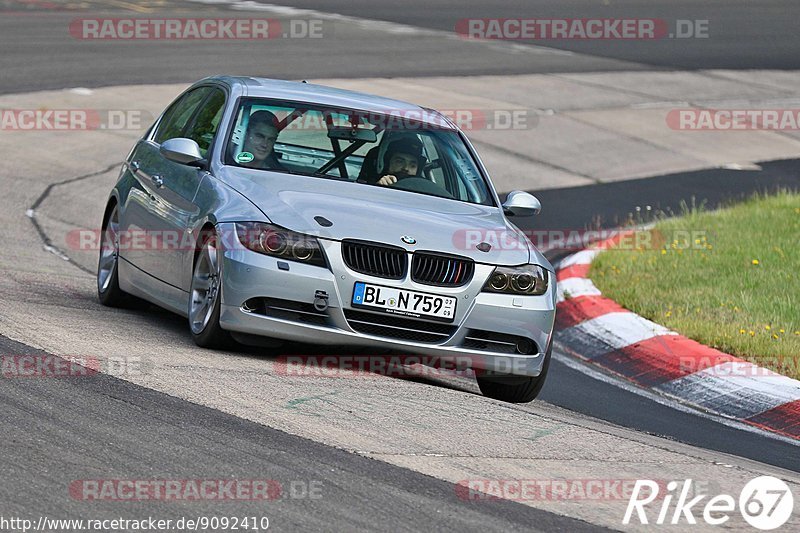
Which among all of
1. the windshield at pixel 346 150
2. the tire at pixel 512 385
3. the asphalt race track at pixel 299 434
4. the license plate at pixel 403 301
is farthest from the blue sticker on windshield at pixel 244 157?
the tire at pixel 512 385

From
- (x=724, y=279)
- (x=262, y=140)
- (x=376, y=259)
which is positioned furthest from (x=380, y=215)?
(x=724, y=279)

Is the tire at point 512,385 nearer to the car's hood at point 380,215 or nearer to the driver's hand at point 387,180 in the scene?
the car's hood at point 380,215

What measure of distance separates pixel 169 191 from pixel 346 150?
1062mm

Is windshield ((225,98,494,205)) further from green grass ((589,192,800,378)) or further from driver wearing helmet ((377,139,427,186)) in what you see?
green grass ((589,192,800,378))

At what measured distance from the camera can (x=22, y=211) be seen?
1329 centimetres

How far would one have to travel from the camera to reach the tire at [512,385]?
802cm

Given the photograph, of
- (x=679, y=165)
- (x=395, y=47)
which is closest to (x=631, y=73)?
(x=395, y=47)

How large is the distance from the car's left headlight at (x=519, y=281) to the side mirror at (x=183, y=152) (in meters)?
1.89

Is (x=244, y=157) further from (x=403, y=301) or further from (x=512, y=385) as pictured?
(x=512, y=385)

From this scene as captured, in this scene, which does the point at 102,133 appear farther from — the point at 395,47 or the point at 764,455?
the point at 764,455


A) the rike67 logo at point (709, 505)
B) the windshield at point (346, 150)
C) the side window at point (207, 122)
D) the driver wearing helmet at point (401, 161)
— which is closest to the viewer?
the rike67 logo at point (709, 505)

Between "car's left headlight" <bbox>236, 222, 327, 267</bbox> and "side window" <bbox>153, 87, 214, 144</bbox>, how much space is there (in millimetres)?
2013

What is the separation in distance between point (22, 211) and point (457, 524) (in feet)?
29.6

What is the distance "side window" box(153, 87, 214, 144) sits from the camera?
9.38 metres
